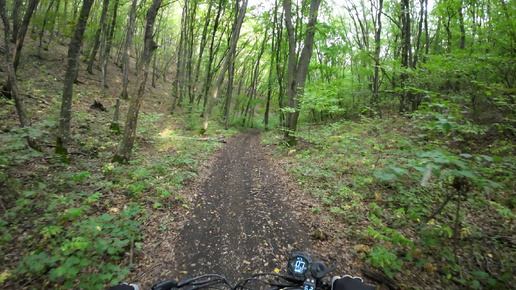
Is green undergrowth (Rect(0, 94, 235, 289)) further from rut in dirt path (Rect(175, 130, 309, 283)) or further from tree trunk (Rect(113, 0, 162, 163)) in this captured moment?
rut in dirt path (Rect(175, 130, 309, 283))

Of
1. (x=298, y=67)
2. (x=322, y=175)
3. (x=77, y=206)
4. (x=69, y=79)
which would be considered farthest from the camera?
(x=298, y=67)

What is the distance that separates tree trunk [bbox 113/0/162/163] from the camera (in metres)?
7.03

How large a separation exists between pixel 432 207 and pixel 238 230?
4.11 m

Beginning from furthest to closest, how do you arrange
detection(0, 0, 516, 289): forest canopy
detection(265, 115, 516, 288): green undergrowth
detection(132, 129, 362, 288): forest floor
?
detection(132, 129, 362, 288): forest floor, detection(0, 0, 516, 289): forest canopy, detection(265, 115, 516, 288): green undergrowth

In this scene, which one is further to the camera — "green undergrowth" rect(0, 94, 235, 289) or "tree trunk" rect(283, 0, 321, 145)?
"tree trunk" rect(283, 0, 321, 145)

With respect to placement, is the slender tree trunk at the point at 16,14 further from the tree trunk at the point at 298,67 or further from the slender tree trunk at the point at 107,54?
the tree trunk at the point at 298,67

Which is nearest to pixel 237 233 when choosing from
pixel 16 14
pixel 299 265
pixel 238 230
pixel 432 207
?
pixel 238 230

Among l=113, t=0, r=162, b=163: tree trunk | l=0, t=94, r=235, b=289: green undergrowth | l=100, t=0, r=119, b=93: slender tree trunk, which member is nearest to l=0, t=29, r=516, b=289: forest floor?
l=0, t=94, r=235, b=289: green undergrowth

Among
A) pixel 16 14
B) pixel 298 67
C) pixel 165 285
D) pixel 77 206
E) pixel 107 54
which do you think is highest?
pixel 107 54

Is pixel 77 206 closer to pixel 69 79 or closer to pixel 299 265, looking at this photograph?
pixel 69 79

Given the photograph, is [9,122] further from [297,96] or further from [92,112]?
[297,96]

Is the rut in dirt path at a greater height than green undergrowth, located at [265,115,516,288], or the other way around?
green undergrowth, located at [265,115,516,288]

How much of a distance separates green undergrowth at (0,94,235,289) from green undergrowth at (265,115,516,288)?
3.88 m

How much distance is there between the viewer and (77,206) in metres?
4.56
